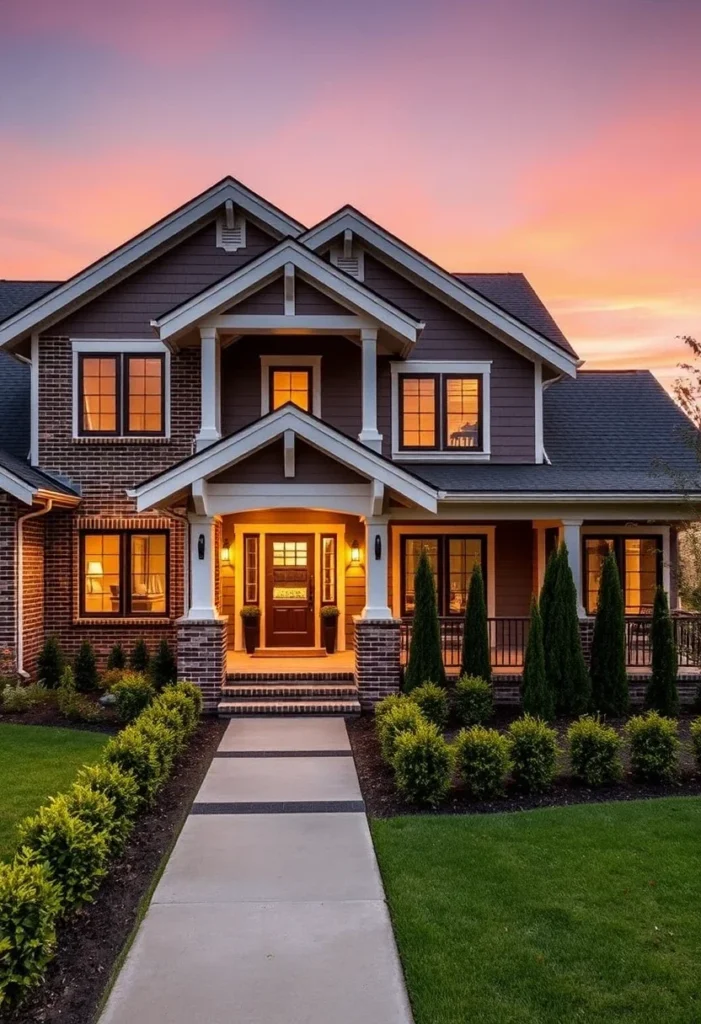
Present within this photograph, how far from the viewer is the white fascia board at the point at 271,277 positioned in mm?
11766

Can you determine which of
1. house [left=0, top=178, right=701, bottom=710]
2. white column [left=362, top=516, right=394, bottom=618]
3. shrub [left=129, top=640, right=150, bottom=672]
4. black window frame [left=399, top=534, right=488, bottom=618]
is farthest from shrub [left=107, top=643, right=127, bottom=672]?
black window frame [left=399, top=534, right=488, bottom=618]

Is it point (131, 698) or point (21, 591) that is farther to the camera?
point (21, 591)

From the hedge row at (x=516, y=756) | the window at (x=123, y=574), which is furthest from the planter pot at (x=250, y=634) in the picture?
the hedge row at (x=516, y=756)

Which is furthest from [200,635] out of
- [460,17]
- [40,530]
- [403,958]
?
[460,17]

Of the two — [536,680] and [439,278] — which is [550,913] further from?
[439,278]

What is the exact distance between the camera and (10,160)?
54.5ft

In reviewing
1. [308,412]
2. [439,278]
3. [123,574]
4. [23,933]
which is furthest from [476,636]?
[23,933]

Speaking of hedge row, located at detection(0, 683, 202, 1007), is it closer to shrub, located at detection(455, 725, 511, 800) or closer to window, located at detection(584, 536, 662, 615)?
shrub, located at detection(455, 725, 511, 800)

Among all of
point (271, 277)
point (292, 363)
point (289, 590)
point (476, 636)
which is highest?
point (271, 277)

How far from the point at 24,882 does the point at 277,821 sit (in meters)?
2.96

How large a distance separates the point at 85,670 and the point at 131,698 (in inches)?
111

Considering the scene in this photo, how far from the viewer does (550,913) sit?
4.80 meters

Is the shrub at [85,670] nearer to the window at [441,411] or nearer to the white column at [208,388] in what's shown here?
the white column at [208,388]

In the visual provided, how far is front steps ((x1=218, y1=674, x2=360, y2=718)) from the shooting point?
10.9 m
